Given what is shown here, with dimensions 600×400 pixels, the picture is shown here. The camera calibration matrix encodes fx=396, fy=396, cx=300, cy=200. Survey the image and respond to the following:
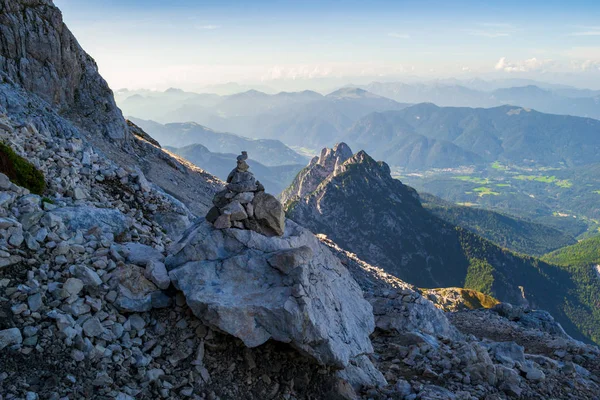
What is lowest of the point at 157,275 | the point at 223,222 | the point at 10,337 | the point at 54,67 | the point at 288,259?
the point at 10,337

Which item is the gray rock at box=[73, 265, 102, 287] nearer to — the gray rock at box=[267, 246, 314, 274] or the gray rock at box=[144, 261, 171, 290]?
the gray rock at box=[144, 261, 171, 290]

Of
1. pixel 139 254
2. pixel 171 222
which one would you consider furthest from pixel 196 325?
pixel 171 222

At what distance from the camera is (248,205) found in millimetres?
15445

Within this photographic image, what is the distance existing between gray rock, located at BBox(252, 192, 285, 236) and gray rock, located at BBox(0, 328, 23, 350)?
816 cm

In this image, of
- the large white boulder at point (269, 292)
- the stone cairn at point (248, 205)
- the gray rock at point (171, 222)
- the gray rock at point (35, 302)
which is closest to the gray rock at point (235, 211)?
the stone cairn at point (248, 205)

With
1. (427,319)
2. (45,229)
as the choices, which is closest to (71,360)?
(45,229)

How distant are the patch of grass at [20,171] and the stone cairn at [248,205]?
903cm

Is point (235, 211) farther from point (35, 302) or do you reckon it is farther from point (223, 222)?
point (35, 302)

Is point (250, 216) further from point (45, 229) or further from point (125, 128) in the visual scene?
point (125, 128)

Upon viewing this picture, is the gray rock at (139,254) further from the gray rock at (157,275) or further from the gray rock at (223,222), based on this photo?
the gray rock at (223,222)

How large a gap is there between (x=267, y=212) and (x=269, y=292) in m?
3.53

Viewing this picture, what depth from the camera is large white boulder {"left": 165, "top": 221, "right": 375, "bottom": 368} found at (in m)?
12.5

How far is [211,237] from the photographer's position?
48.7 feet

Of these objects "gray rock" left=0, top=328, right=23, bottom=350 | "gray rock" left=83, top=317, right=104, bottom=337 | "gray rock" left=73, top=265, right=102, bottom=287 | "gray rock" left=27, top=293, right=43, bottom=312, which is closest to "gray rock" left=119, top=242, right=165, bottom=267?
→ "gray rock" left=73, top=265, right=102, bottom=287
